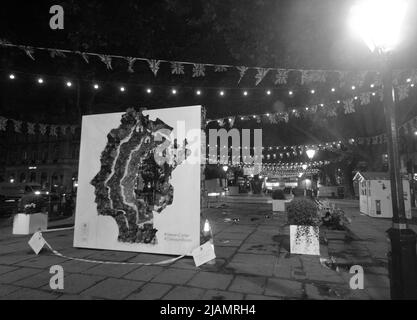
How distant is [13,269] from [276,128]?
29.5 metres

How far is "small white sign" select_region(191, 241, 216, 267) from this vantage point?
5.76 meters

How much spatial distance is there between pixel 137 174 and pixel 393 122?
5.66 m

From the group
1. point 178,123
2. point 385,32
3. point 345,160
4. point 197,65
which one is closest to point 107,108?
point 197,65

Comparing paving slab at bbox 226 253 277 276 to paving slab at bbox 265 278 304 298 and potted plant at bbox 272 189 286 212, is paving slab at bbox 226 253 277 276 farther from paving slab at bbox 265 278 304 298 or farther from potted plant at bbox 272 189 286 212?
potted plant at bbox 272 189 286 212

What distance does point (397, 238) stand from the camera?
3.67m

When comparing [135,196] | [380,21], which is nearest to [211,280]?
[135,196]

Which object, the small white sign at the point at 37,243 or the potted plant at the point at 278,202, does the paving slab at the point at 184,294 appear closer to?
the small white sign at the point at 37,243

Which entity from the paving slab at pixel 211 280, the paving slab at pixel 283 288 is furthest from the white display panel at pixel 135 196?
the paving slab at pixel 283 288

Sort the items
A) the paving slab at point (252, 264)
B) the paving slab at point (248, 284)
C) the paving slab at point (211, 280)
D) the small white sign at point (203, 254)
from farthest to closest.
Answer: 1. the small white sign at point (203, 254)
2. the paving slab at point (252, 264)
3. the paving slab at point (211, 280)
4. the paving slab at point (248, 284)

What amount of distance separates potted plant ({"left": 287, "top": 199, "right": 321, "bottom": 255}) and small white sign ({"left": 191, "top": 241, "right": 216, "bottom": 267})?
221 centimetres

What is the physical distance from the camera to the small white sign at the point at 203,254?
18.9 feet

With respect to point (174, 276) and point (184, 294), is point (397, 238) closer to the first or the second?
point (184, 294)

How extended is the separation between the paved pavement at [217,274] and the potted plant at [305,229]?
10.1 inches
